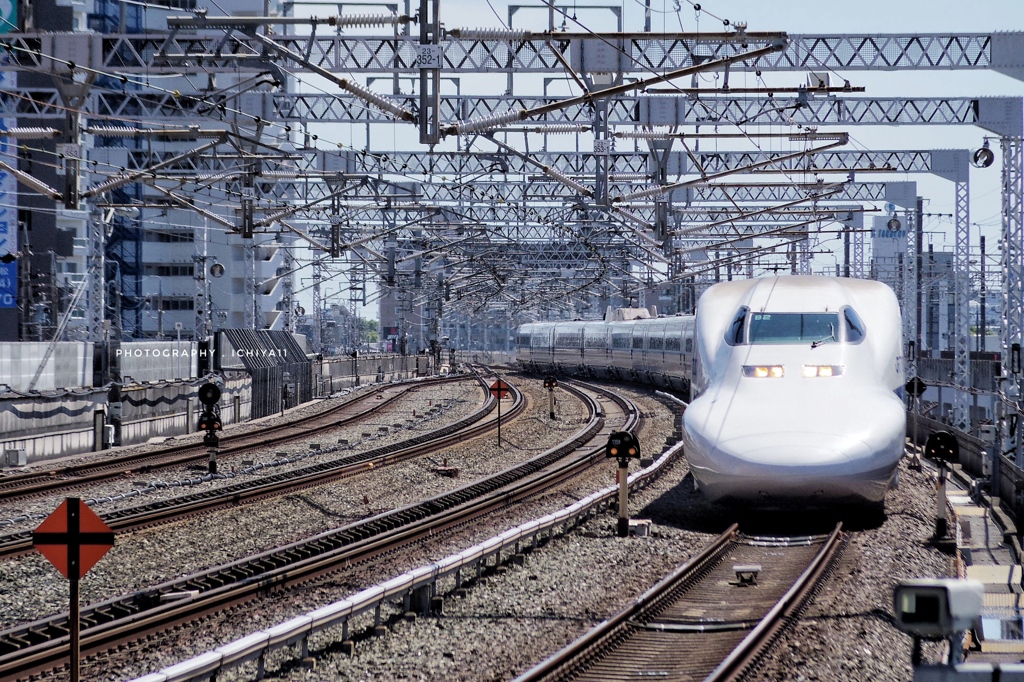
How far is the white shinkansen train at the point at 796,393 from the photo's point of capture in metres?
13.2

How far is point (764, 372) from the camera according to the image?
1481cm

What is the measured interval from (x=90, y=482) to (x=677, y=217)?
89.1ft

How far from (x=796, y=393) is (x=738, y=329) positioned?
5.75 feet

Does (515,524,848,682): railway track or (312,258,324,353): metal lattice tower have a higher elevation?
(312,258,324,353): metal lattice tower

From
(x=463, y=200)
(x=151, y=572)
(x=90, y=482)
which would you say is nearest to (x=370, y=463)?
(x=90, y=482)

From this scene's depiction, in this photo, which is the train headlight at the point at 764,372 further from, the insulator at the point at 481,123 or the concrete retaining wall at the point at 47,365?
the concrete retaining wall at the point at 47,365

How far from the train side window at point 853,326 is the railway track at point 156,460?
39.1 feet

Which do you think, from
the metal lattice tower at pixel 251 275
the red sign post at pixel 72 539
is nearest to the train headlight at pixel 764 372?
the red sign post at pixel 72 539

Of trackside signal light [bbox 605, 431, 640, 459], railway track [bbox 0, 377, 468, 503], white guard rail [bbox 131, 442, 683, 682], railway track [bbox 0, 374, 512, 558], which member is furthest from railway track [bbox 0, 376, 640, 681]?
railway track [bbox 0, 377, 468, 503]

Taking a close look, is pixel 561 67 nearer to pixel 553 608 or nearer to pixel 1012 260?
pixel 1012 260

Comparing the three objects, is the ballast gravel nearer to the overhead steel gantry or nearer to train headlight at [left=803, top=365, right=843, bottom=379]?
train headlight at [left=803, top=365, right=843, bottom=379]

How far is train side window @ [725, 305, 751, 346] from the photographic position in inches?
617

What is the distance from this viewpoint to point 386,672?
28.5ft

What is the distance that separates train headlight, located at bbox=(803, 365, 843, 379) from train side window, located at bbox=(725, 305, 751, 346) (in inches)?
44.7
